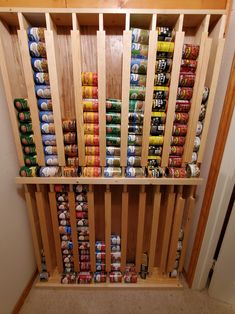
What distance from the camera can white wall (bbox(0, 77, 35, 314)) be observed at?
1033 millimetres

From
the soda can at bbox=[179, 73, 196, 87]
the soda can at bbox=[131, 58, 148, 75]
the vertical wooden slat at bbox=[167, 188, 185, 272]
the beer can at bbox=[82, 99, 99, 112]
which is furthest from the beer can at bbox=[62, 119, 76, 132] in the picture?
the vertical wooden slat at bbox=[167, 188, 185, 272]

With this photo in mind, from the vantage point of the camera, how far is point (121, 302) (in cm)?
129

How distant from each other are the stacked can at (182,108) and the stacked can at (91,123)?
46 cm

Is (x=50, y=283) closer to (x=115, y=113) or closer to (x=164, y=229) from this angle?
(x=164, y=229)

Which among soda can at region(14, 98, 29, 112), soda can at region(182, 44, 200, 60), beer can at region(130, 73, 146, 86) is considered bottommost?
soda can at region(14, 98, 29, 112)

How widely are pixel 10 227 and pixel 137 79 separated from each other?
3.88 feet

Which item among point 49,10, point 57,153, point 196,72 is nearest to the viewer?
point 49,10

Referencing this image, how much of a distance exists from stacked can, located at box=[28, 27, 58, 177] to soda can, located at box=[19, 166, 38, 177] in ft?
0.12

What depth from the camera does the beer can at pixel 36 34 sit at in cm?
89

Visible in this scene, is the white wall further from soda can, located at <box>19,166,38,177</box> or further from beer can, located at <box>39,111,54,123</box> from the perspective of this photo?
beer can, located at <box>39,111,54,123</box>

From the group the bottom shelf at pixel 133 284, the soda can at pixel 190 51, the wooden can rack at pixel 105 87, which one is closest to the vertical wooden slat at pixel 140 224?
the wooden can rack at pixel 105 87

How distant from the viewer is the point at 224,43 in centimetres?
93

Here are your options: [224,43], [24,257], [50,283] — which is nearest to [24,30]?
[224,43]

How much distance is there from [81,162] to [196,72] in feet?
2.73
